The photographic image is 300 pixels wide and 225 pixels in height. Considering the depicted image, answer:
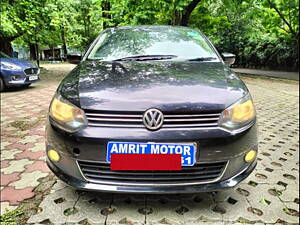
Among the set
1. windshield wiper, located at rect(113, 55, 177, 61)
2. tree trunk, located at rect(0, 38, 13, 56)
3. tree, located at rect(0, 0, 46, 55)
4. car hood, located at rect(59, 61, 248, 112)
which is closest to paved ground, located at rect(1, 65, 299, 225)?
car hood, located at rect(59, 61, 248, 112)

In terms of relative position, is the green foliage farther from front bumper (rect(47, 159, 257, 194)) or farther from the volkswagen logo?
the volkswagen logo

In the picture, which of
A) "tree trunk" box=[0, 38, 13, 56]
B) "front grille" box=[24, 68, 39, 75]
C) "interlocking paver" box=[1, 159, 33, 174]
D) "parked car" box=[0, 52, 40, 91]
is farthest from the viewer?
"tree trunk" box=[0, 38, 13, 56]

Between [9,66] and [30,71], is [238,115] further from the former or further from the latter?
[30,71]

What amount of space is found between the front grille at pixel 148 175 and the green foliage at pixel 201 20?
5374 millimetres

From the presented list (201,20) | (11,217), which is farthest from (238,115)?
(201,20)

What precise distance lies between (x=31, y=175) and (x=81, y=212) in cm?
85

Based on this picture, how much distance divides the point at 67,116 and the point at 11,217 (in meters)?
0.84

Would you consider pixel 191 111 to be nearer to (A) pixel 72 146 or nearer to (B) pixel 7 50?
(A) pixel 72 146

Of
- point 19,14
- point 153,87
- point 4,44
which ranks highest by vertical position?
point 19,14

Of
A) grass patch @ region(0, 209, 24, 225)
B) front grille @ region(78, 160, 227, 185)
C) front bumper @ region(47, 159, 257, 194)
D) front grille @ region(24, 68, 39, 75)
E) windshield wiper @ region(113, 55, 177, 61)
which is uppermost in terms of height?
windshield wiper @ region(113, 55, 177, 61)

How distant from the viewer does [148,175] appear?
1.66 metres

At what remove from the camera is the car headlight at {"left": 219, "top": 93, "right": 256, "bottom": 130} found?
5.54ft

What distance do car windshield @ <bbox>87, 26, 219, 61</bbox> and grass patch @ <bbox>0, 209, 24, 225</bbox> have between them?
145 centimetres

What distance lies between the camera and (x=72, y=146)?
1.67 metres
